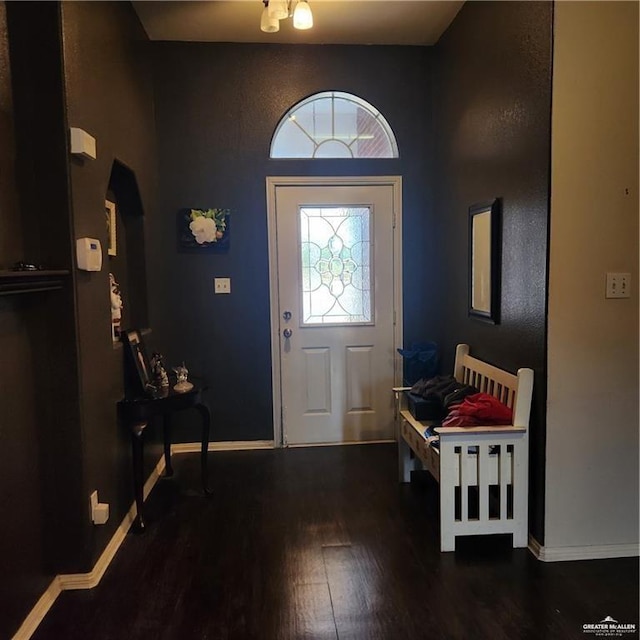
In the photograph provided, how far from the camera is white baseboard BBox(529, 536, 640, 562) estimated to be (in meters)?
2.20

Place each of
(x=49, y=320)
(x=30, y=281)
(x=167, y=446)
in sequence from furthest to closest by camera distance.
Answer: (x=167, y=446) → (x=49, y=320) → (x=30, y=281)

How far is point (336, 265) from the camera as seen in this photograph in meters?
3.65

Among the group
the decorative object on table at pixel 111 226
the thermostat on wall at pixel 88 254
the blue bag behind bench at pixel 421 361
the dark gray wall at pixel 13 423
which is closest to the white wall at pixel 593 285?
the blue bag behind bench at pixel 421 361

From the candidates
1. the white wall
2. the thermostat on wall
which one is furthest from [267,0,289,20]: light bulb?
the thermostat on wall

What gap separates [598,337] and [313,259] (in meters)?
1.98

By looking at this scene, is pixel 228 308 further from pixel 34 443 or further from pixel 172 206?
pixel 34 443

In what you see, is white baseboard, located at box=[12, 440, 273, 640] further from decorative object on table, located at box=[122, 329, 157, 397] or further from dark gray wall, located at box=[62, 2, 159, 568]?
decorative object on table, located at box=[122, 329, 157, 397]

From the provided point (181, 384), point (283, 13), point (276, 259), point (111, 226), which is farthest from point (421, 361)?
point (283, 13)

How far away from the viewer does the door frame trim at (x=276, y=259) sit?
3.58 metres

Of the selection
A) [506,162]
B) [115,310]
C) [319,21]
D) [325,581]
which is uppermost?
[319,21]

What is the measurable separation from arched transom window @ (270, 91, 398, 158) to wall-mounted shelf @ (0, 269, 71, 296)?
2.04 metres

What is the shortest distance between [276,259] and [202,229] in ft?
1.76

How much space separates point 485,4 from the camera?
2693 mm

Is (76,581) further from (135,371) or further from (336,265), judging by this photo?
(336,265)
